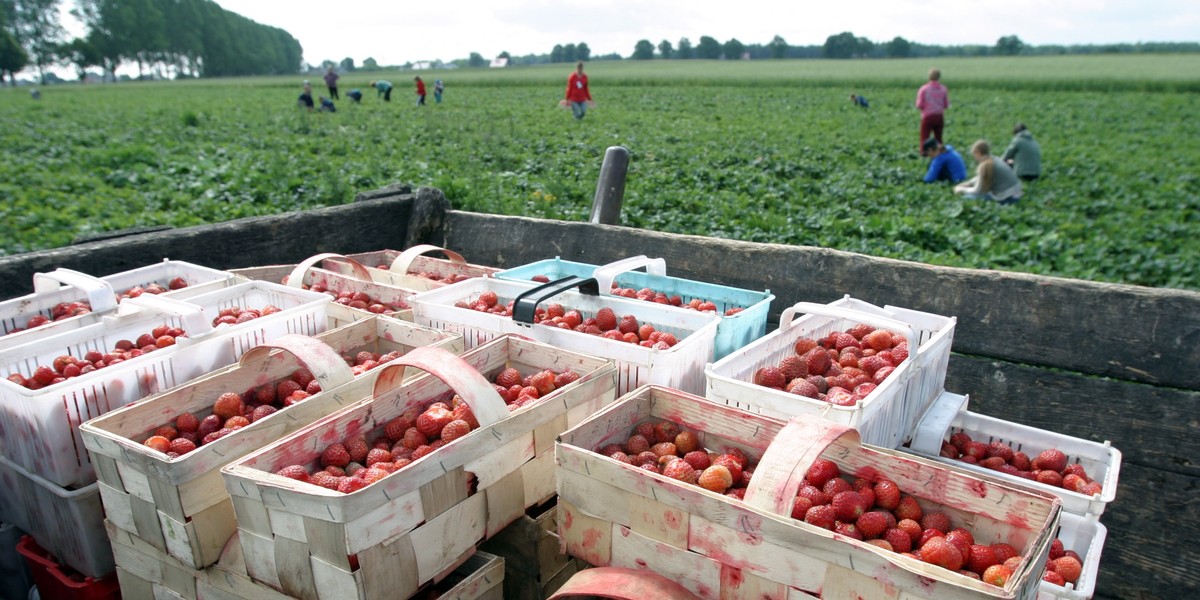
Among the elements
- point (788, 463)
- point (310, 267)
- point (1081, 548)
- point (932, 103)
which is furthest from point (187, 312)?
point (932, 103)

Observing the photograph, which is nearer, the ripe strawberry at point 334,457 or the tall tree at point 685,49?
the ripe strawberry at point 334,457

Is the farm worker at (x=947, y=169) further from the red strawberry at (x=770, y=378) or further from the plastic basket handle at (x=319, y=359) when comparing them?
the plastic basket handle at (x=319, y=359)

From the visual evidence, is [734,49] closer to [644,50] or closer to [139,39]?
[644,50]

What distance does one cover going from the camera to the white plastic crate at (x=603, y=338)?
8.99ft

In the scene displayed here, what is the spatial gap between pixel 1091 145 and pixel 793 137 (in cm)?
782

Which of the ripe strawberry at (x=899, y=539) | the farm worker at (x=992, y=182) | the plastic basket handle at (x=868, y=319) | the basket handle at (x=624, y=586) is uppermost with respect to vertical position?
the plastic basket handle at (x=868, y=319)

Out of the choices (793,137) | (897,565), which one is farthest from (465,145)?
(897,565)

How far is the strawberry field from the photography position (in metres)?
8.43

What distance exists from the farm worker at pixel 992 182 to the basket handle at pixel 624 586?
35.1ft

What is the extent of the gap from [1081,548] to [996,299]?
127 centimetres

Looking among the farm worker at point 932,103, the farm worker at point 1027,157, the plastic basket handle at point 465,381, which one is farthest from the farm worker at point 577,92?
the plastic basket handle at point 465,381

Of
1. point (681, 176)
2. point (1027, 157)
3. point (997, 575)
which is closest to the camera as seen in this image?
point (997, 575)

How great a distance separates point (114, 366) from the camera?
265cm

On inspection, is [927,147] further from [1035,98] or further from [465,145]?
[1035,98]
